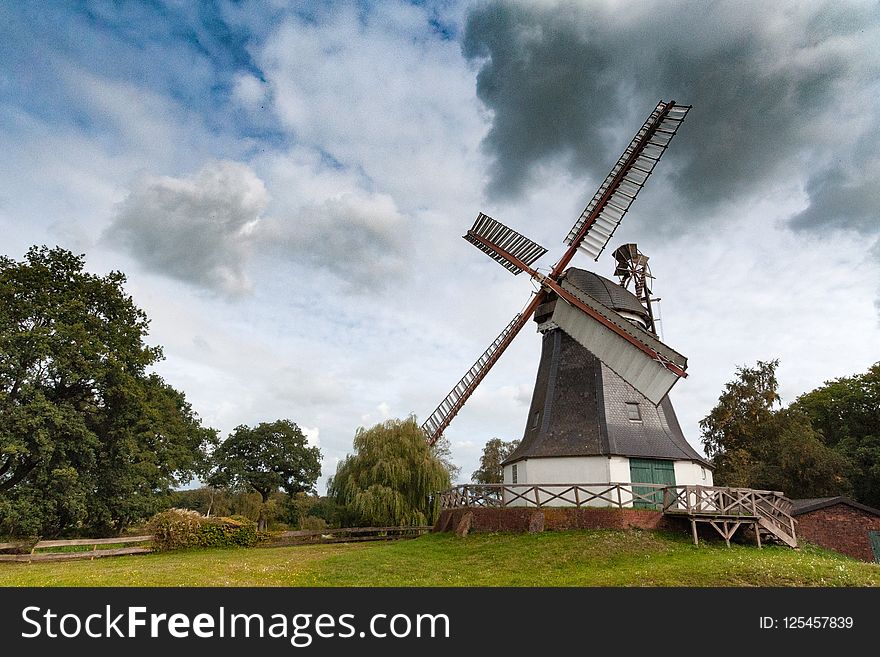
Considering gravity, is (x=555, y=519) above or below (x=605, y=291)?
below

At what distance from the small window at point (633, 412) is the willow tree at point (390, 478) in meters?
9.73

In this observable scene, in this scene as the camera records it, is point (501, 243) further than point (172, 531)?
Yes

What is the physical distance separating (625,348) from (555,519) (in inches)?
266

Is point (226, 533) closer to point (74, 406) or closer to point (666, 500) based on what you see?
point (74, 406)

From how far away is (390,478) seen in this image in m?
26.2

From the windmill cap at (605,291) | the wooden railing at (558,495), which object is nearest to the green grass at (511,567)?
the wooden railing at (558,495)

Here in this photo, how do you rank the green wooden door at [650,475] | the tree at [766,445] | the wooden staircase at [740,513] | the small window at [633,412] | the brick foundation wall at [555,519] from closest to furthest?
1. the wooden staircase at [740,513]
2. the brick foundation wall at [555,519]
3. the green wooden door at [650,475]
4. the small window at [633,412]
5. the tree at [766,445]

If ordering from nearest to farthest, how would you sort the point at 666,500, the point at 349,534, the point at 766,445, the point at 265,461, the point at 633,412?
the point at 666,500
the point at 633,412
the point at 349,534
the point at 766,445
the point at 265,461

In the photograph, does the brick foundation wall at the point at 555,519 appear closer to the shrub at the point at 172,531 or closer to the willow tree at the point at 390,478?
the willow tree at the point at 390,478

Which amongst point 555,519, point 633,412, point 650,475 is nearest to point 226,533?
point 555,519

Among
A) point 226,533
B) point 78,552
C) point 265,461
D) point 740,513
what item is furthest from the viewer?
point 265,461

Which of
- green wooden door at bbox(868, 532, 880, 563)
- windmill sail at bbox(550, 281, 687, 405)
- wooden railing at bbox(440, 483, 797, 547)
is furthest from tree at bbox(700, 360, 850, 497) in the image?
windmill sail at bbox(550, 281, 687, 405)

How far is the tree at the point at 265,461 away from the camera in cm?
4675
